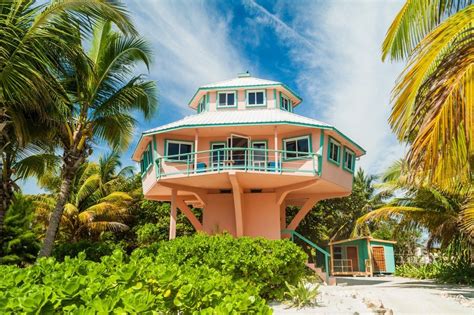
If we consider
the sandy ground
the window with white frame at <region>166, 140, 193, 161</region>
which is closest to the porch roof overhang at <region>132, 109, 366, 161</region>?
the window with white frame at <region>166, 140, 193, 161</region>

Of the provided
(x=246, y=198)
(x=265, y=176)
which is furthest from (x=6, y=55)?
(x=246, y=198)

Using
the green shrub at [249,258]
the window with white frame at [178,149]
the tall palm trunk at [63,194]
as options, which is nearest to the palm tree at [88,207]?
the window with white frame at [178,149]

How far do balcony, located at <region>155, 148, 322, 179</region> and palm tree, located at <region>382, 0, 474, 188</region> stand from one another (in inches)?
387

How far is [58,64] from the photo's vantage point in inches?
423

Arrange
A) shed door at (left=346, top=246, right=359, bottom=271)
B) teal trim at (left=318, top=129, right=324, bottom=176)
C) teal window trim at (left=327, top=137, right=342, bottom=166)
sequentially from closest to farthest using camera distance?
teal trim at (left=318, top=129, right=324, bottom=176) → teal window trim at (left=327, top=137, right=342, bottom=166) → shed door at (left=346, top=246, right=359, bottom=271)

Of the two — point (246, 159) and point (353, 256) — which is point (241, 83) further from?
point (353, 256)

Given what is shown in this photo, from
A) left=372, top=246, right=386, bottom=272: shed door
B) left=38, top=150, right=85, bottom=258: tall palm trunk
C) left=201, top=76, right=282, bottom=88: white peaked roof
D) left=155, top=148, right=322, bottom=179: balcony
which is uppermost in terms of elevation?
left=201, top=76, right=282, bottom=88: white peaked roof

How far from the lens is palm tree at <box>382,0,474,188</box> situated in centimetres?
534

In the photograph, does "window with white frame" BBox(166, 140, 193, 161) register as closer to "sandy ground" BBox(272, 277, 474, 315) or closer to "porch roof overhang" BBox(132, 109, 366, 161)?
"porch roof overhang" BBox(132, 109, 366, 161)

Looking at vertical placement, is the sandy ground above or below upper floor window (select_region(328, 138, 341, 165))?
below

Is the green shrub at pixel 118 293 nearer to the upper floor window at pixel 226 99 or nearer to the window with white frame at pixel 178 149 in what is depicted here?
the window with white frame at pixel 178 149

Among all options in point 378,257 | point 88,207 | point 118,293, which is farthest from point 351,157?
point 88,207

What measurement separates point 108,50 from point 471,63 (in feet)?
41.0

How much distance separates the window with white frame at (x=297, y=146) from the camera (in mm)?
17375
